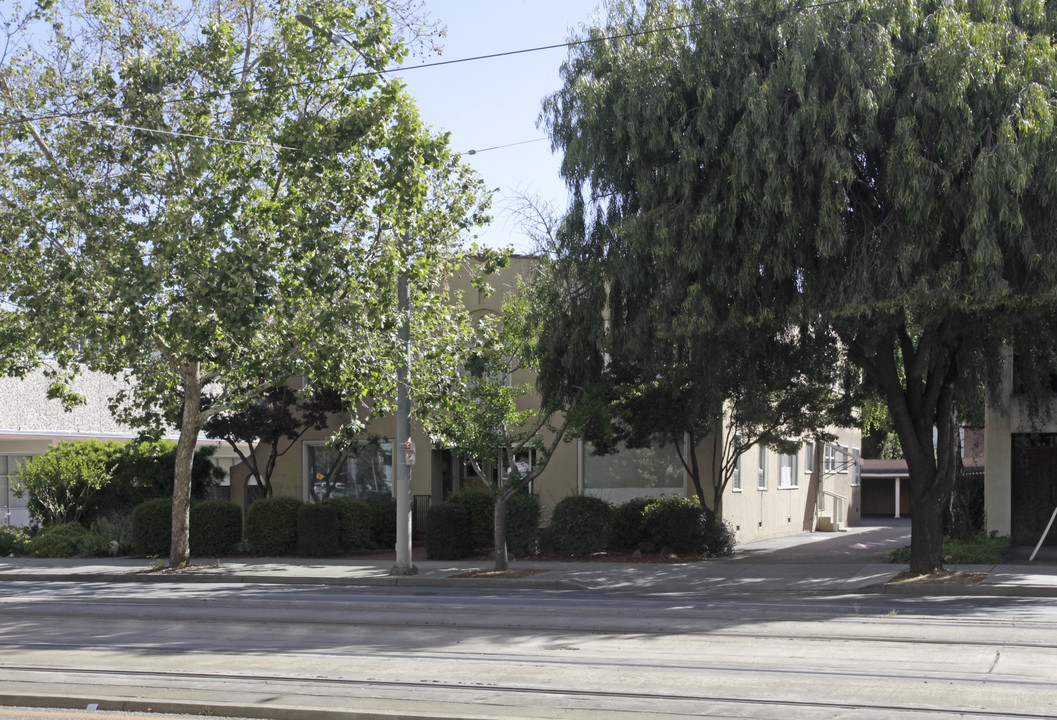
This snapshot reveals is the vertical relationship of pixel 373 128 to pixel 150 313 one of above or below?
above

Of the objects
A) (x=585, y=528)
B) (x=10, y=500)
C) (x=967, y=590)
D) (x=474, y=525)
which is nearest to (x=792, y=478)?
(x=585, y=528)

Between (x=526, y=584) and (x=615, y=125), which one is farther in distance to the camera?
(x=526, y=584)

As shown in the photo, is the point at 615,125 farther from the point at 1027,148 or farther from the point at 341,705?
the point at 341,705

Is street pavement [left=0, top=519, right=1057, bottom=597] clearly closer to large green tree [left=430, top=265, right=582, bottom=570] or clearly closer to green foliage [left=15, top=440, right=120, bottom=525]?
large green tree [left=430, top=265, right=582, bottom=570]

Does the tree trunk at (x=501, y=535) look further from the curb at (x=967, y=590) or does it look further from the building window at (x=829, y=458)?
the building window at (x=829, y=458)

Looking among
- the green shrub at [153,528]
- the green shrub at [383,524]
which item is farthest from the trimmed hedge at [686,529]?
the green shrub at [153,528]

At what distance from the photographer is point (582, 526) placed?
21.8m

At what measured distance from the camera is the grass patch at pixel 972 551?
19172mm

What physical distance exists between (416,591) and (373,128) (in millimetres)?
8067

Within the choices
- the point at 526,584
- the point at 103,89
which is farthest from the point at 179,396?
the point at 526,584

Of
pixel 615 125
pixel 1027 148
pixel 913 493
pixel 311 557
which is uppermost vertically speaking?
pixel 615 125

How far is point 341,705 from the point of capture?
7980 millimetres

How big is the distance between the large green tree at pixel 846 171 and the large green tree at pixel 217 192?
3858 mm

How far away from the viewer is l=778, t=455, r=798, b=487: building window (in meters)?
30.1
